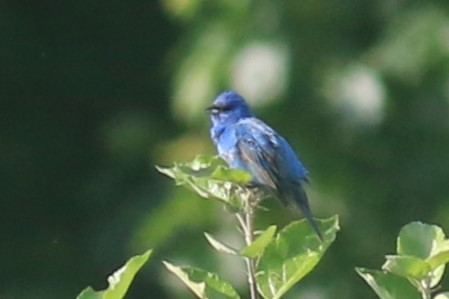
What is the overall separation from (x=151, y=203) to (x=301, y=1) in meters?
1.13

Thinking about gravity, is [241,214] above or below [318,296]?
above

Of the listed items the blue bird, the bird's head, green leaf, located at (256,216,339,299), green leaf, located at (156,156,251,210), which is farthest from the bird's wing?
green leaf, located at (256,216,339,299)

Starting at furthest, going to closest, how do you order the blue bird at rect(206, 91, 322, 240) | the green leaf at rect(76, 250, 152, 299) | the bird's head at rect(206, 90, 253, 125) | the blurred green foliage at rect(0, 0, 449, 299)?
1. the blurred green foliage at rect(0, 0, 449, 299)
2. the bird's head at rect(206, 90, 253, 125)
3. the blue bird at rect(206, 91, 322, 240)
4. the green leaf at rect(76, 250, 152, 299)

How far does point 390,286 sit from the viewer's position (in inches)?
60.5

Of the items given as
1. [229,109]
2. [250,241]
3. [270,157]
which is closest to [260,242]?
[250,241]

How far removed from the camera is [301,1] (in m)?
5.83

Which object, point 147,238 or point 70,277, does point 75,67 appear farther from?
point 147,238

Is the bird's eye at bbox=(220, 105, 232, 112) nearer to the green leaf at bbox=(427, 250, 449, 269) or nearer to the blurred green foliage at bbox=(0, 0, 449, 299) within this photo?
the green leaf at bbox=(427, 250, 449, 269)

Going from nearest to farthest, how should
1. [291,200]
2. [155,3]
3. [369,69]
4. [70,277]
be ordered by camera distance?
[291,200] → [369,69] → [70,277] → [155,3]

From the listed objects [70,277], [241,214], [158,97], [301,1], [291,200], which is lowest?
[70,277]

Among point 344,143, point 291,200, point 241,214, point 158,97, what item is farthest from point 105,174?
point 241,214

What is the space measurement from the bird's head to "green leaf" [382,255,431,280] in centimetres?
106

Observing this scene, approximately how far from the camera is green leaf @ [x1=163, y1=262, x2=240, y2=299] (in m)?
1.53

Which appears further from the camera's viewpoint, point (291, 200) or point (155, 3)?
point (155, 3)
